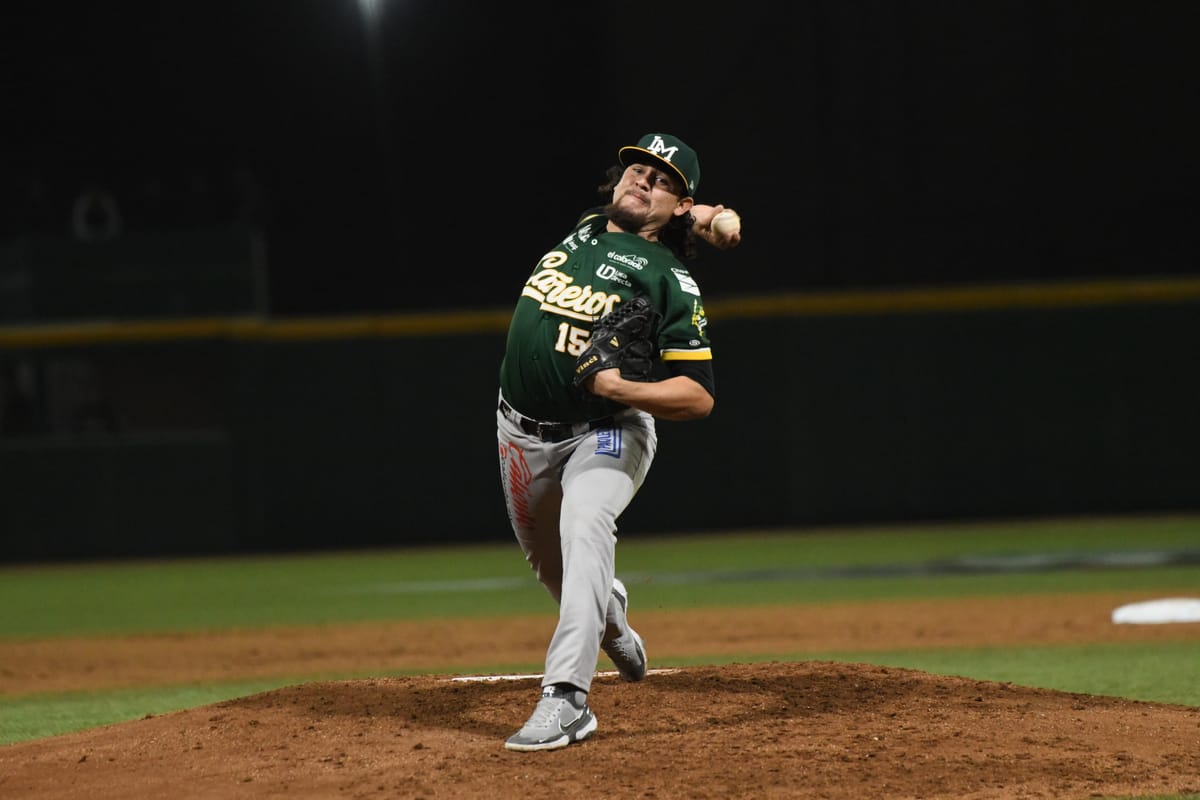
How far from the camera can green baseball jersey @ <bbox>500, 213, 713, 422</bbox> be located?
163 inches

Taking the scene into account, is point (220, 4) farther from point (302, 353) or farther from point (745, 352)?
point (745, 352)

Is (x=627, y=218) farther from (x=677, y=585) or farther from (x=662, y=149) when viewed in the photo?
(x=677, y=585)

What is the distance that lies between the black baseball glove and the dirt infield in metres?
1.04

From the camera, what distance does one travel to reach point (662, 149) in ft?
13.9

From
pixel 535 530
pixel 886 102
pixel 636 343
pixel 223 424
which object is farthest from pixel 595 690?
pixel 886 102

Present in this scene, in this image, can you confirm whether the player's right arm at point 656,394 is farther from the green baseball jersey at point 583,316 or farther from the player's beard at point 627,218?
the player's beard at point 627,218

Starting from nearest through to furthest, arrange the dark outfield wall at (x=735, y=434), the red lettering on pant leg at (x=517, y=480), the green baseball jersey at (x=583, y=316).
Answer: the green baseball jersey at (x=583, y=316)
the red lettering on pant leg at (x=517, y=480)
the dark outfield wall at (x=735, y=434)

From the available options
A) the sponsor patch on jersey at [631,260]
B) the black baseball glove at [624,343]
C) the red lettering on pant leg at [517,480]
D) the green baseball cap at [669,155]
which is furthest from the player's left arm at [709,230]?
the red lettering on pant leg at [517,480]

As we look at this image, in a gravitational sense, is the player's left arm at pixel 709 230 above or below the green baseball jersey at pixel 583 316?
above

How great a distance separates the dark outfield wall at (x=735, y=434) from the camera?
468 inches

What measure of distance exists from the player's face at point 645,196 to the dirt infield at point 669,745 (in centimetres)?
149

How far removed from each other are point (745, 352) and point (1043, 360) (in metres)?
2.49

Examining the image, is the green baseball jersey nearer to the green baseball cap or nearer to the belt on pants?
the belt on pants

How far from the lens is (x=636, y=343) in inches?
160
